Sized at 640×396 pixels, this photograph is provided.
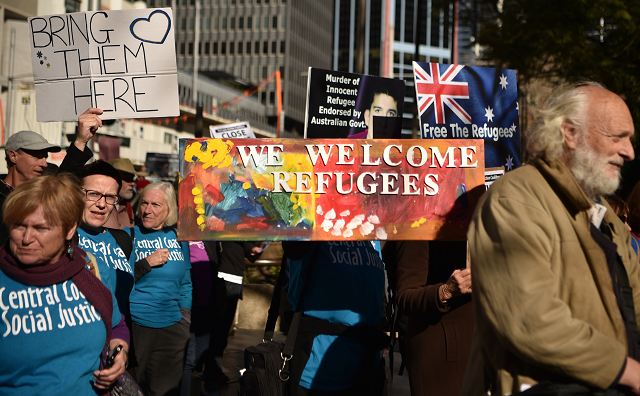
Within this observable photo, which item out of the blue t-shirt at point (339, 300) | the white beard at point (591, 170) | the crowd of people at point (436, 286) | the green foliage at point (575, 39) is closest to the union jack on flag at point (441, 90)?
the crowd of people at point (436, 286)

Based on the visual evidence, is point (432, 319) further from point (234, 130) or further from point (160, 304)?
point (234, 130)

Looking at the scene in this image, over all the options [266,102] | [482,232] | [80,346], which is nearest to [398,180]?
[482,232]

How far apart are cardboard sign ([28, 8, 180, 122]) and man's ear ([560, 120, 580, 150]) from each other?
2716 mm

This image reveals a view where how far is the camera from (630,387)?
6.48 feet

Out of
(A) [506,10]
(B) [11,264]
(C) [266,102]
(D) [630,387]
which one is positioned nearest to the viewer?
(D) [630,387]

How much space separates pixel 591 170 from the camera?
2.24m

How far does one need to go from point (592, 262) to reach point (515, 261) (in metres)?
0.28

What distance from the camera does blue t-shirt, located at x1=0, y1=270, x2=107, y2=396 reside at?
8.05 feet

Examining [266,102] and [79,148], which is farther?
[266,102]

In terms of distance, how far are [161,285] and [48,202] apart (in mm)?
2451

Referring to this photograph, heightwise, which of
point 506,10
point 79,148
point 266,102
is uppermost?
point 266,102

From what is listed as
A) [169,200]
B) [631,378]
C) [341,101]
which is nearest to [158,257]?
Answer: [169,200]

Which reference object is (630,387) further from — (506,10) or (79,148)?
(506,10)

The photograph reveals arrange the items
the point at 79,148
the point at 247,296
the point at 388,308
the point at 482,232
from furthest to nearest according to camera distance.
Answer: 1. the point at 247,296
2. the point at 388,308
3. the point at 79,148
4. the point at 482,232
